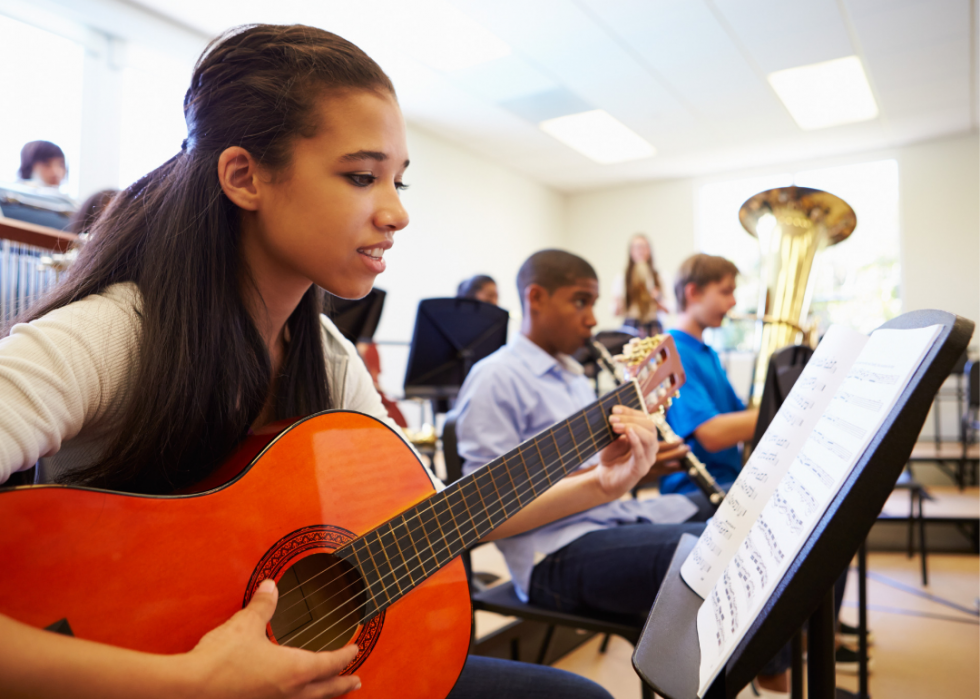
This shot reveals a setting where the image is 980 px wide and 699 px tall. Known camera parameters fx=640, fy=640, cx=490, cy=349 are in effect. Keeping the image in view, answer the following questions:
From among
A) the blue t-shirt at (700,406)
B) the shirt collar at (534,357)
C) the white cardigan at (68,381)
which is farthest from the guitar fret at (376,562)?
the blue t-shirt at (700,406)

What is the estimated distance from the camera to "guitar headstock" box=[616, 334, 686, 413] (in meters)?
1.33

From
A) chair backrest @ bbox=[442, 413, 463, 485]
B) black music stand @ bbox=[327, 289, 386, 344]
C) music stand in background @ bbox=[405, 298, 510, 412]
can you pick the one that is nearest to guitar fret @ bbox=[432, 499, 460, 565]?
chair backrest @ bbox=[442, 413, 463, 485]

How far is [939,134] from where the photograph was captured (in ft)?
22.6

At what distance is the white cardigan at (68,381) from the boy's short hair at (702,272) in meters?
2.33

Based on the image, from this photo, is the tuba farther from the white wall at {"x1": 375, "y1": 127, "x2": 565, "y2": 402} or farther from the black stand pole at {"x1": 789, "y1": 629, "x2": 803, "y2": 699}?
the white wall at {"x1": 375, "y1": 127, "x2": 565, "y2": 402}

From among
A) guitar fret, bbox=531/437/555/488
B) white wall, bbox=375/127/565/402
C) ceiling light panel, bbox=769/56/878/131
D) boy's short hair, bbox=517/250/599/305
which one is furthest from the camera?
white wall, bbox=375/127/565/402

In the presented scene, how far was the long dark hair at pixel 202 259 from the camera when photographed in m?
0.77

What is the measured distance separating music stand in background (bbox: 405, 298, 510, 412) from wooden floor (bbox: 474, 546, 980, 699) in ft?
3.15

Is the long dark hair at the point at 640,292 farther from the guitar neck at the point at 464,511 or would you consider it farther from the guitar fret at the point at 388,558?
the guitar fret at the point at 388,558

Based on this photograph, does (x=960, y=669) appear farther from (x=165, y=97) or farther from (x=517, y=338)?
(x=165, y=97)

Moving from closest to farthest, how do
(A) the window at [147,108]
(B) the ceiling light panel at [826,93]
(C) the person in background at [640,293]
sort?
1. (A) the window at [147,108]
2. (B) the ceiling light panel at [826,93]
3. (C) the person in background at [640,293]

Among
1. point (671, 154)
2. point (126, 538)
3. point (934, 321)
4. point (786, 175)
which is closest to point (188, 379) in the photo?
point (126, 538)

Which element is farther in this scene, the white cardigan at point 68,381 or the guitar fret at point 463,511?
the guitar fret at point 463,511

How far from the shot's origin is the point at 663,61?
5.18m
